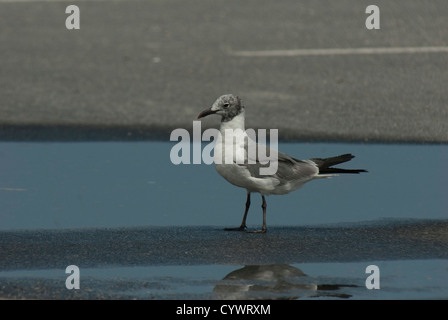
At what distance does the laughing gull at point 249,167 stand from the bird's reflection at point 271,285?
120 centimetres

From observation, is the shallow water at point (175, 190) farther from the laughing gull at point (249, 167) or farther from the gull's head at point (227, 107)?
the gull's head at point (227, 107)

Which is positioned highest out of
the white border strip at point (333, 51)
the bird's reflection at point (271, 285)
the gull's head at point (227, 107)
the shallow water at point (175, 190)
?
the white border strip at point (333, 51)

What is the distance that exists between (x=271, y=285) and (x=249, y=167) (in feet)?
5.65

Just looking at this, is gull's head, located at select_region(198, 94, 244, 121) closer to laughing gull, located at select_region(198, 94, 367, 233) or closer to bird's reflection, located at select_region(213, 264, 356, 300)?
laughing gull, located at select_region(198, 94, 367, 233)

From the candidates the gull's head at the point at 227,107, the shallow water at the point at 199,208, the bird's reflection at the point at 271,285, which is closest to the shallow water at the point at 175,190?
the shallow water at the point at 199,208

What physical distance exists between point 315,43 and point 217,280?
11.7m

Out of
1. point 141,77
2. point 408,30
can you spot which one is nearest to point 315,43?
point 408,30

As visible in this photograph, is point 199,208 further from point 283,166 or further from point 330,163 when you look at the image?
point 330,163

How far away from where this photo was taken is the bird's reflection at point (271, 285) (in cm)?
636

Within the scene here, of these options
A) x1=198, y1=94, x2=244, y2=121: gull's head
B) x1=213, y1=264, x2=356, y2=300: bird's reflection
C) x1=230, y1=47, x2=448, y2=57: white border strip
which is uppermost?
x1=230, y1=47, x2=448, y2=57: white border strip

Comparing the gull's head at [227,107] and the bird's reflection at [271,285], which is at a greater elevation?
the gull's head at [227,107]

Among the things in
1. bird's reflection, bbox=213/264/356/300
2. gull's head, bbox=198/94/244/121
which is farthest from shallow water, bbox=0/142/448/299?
gull's head, bbox=198/94/244/121

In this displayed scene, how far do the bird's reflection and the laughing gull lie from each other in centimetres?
120

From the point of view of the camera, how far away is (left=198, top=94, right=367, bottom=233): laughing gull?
8.17m
